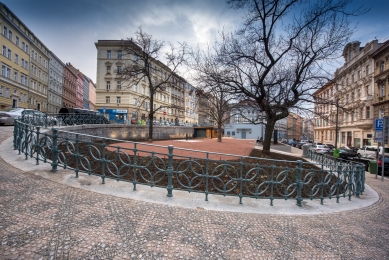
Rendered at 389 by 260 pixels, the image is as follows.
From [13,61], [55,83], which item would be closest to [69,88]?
[55,83]

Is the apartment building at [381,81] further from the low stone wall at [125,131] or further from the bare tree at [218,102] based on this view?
the low stone wall at [125,131]

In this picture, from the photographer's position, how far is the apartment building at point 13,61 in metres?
29.1

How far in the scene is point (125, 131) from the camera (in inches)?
822

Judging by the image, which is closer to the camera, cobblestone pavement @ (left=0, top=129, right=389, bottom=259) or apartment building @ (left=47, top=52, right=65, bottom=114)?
cobblestone pavement @ (left=0, top=129, right=389, bottom=259)

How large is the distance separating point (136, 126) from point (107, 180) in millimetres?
18034

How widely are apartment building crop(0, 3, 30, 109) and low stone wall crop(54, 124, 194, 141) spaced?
22.9 meters

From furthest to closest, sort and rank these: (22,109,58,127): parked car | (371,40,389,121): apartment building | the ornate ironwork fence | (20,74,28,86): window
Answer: (20,74,28,86): window, (371,40,389,121): apartment building, (22,109,58,127): parked car, the ornate ironwork fence

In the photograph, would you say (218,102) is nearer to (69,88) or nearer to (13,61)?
(13,61)

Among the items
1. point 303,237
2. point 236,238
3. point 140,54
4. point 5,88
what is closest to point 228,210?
point 236,238

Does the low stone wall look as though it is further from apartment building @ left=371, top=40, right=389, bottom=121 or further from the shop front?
apartment building @ left=371, top=40, right=389, bottom=121

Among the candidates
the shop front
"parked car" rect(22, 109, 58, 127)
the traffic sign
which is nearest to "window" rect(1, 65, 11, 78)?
the shop front

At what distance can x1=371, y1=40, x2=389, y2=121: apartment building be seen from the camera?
26.5 m

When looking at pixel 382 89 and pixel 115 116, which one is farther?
pixel 115 116

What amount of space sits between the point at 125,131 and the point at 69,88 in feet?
173
